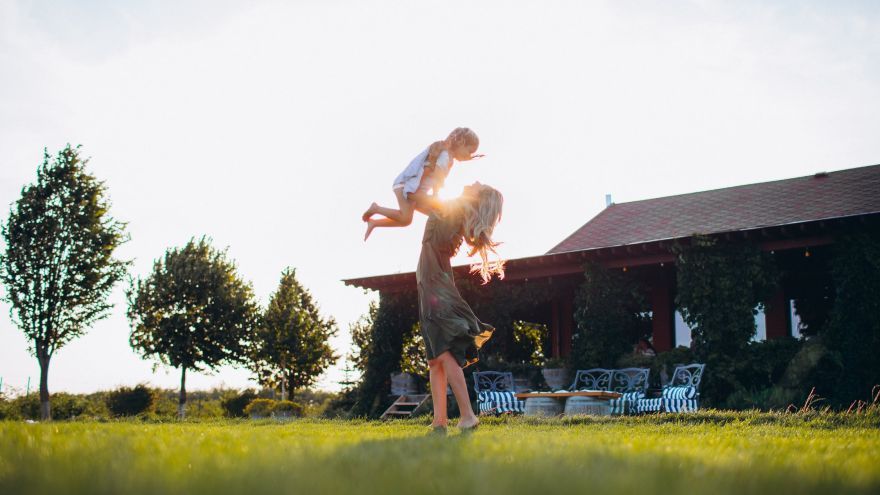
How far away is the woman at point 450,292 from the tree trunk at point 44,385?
18655 millimetres

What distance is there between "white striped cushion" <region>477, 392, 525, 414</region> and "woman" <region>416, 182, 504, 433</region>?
7.65 meters

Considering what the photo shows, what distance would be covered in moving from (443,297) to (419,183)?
0.81m

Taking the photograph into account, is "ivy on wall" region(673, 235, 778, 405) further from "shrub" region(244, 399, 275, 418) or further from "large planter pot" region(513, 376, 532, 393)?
"shrub" region(244, 399, 275, 418)

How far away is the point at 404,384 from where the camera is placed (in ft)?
56.1

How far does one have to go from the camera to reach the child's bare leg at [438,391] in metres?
5.06

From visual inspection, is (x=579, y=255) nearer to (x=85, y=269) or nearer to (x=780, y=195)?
(x=780, y=195)

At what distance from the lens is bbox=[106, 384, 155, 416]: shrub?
21078mm

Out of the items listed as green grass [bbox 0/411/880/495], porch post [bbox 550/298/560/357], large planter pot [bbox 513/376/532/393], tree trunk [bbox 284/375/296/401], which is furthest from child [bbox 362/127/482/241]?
tree trunk [bbox 284/375/296/401]

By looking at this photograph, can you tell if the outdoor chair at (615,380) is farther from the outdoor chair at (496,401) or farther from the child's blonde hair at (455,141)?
the child's blonde hair at (455,141)

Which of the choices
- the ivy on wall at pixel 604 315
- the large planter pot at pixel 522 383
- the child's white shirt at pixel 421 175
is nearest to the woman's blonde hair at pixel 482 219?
the child's white shirt at pixel 421 175

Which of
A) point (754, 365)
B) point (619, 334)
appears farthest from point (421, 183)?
point (619, 334)

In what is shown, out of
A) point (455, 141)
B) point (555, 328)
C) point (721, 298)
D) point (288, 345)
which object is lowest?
point (288, 345)

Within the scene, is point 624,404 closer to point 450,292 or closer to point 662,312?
point 662,312

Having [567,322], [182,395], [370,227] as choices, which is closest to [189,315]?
[182,395]
